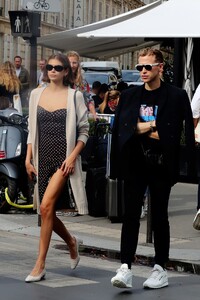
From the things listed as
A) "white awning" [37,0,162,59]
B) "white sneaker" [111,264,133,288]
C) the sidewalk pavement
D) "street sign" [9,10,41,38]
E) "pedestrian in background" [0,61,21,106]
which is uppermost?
"street sign" [9,10,41,38]

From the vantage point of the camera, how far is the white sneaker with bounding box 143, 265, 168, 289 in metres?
8.23

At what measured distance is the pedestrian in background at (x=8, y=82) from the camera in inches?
709

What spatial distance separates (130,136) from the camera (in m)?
8.21

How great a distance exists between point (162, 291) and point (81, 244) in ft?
9.34

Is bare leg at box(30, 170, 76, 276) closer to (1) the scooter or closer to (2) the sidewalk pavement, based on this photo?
(2) the sidewalk pavement

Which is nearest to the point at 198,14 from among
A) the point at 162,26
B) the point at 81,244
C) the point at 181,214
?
the point at 162,26

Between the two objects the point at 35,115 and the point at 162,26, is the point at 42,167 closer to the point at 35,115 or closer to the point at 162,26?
the point at 35,115

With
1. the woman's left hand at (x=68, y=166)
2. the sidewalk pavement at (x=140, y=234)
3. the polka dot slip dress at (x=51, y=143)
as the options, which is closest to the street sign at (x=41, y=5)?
the sidewalk pavement at (x=140, y=234)

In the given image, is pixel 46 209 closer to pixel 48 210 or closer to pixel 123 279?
pixel 48 210

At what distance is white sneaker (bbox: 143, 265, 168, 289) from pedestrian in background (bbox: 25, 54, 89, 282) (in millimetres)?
835

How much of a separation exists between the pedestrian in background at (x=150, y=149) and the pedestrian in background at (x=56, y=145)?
449 millimetres

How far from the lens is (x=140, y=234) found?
470 inches

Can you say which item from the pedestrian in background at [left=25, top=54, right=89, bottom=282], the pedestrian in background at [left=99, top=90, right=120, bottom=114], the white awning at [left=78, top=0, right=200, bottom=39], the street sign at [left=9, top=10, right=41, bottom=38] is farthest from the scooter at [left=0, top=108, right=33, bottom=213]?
the pedestrian in background at [left=99, top=90, right=120, bottom=114]

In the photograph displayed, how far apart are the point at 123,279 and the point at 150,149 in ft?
3.33
